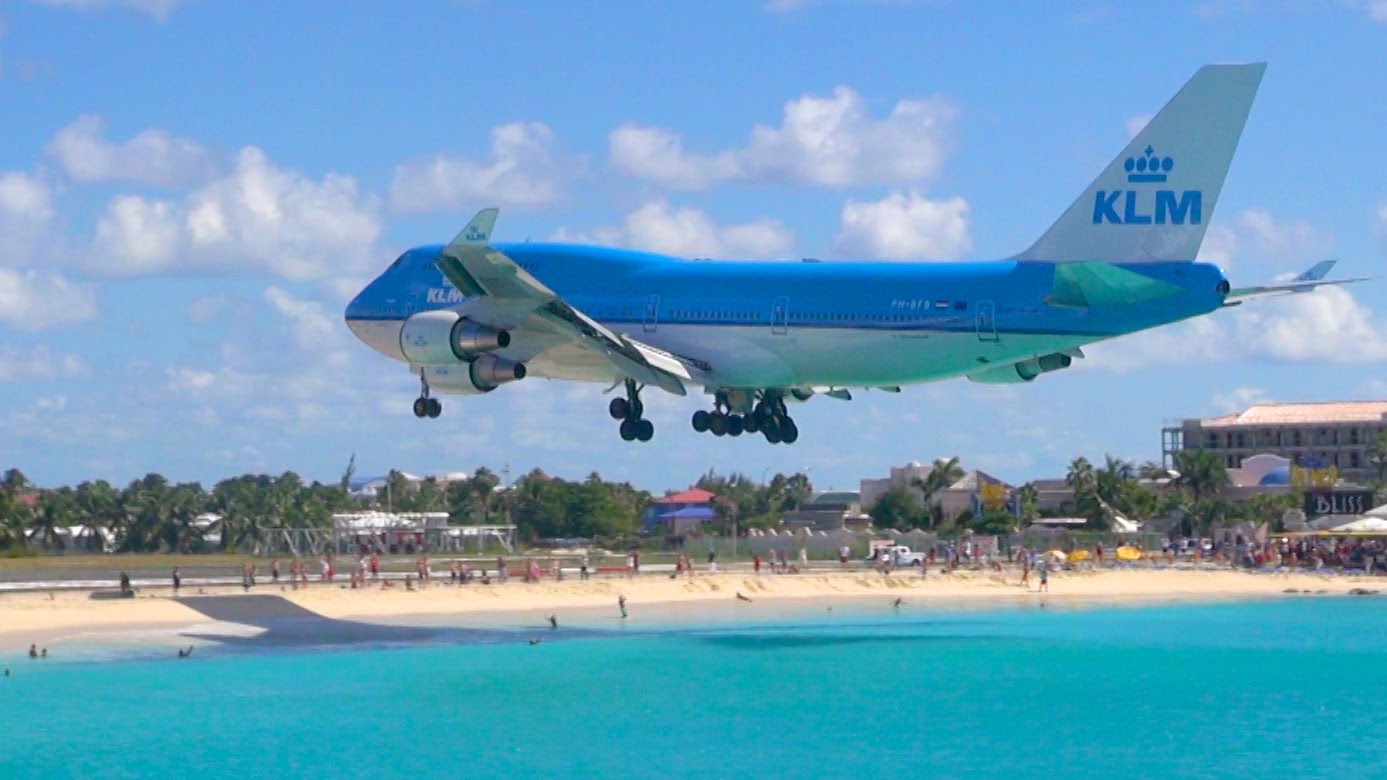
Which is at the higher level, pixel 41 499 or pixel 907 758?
pixel 41 499

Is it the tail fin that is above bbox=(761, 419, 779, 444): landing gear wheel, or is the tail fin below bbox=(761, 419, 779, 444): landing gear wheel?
above

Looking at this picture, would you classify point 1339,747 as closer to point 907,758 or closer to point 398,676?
point 907,758

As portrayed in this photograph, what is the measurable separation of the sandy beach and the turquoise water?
142 inches

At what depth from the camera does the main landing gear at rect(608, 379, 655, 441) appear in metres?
51.3

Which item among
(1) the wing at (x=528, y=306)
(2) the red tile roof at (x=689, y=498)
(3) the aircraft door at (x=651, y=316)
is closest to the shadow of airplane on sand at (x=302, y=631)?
(3) the aircraft door at (x=651, y=316)

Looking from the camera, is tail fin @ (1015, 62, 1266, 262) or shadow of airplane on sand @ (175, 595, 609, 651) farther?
shadow of airplane on sand @ (175, 595, 609, 651)

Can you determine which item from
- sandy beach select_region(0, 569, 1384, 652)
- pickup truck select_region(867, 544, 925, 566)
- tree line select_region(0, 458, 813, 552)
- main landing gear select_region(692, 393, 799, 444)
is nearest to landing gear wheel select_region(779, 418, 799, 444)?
main landing gear select_region(692, 393, 799, 444)

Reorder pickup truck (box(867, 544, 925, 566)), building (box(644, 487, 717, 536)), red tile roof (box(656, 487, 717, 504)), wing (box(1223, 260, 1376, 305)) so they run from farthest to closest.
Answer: red tile roof (box(656, 487, 717, 504)), building (box(644, 487, 717, 536)), pickup truck (box(867, 544, 925, 566)), wing (box(1223, 260, 1376, 305))

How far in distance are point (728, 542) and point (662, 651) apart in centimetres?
3113

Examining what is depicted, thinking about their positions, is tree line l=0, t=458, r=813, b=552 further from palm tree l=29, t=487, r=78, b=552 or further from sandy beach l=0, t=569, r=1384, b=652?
sandy beach l=0, t=569, r=1384, b=652

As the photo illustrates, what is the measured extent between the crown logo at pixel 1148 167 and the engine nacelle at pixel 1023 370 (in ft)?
14.2

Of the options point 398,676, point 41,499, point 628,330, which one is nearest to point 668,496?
point 41,499

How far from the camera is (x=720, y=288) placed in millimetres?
50844

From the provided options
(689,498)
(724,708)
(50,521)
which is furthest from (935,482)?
(724,708)
